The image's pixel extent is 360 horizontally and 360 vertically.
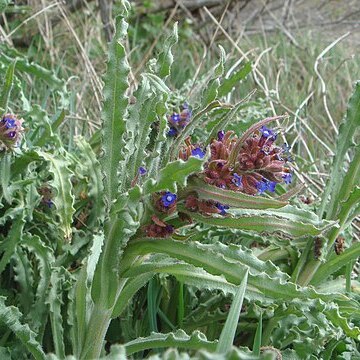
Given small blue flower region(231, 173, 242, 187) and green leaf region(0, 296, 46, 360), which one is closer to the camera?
small blue flower region(231, 173, 242, 187)

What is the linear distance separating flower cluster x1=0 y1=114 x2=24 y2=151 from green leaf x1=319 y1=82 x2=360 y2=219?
68 centimetres

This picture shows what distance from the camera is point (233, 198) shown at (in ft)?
3.42

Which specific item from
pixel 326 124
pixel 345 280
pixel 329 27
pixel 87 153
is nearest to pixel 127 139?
pixel 87 153

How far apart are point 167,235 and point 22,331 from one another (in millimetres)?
334

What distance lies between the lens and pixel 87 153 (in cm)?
174

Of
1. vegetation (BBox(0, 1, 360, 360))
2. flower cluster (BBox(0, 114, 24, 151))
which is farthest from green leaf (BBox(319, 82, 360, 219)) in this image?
flower cluster (BBox(0, 114, 24, 151))

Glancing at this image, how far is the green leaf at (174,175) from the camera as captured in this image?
37.9 inches

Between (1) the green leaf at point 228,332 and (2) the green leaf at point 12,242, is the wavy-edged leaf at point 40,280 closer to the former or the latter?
(2) the green leaf at point 12,242

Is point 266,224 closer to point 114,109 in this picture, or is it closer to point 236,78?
point 114,109

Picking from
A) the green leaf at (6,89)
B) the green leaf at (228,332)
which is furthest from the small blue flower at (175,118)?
the green leaf at (228,332)

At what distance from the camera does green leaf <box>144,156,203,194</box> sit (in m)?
0.96

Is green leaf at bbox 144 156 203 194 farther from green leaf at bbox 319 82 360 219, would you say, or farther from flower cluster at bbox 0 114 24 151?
green leaf at bbox 319 82 360 219

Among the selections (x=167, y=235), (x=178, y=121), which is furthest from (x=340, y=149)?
(x=167, y=235)

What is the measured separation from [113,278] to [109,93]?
31cm
